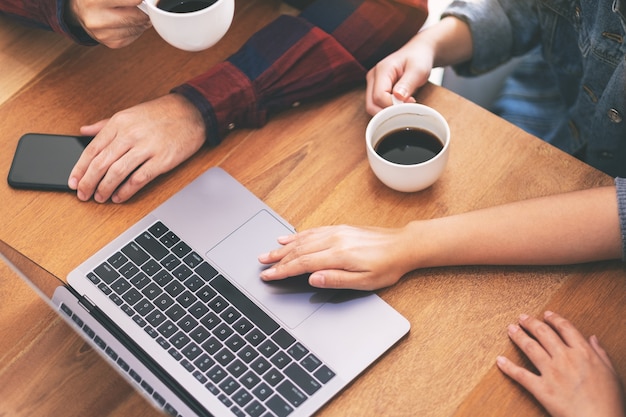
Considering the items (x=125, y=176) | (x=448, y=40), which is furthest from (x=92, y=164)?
(x=448, y=40)

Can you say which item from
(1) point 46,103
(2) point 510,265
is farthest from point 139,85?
(2) point 510,265

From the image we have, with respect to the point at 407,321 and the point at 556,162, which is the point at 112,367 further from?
the point at 556,162

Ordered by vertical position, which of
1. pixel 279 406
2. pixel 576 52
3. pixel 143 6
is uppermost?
pixel 143 6

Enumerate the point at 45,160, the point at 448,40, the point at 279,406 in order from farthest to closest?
the point at 448,40 < the point at 45,160 < the point at 279,406

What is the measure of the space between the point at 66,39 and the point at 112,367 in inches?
23.9

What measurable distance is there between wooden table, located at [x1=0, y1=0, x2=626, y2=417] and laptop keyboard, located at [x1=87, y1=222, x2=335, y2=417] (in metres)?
0.05

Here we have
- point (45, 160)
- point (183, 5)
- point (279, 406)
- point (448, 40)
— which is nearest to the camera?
point (279, 406)

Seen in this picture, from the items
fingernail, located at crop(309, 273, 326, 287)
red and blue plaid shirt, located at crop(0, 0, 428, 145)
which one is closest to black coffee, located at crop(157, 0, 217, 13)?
red and blue plaid shirt, located at crop(0, 0, 428, 145)

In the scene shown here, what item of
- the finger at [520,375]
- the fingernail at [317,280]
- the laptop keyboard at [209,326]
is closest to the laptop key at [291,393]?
the laptop keyboard at [209,326]

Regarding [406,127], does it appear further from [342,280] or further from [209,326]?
[209,326]

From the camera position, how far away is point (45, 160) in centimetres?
104

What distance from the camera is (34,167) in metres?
1.03

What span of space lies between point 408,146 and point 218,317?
34cm

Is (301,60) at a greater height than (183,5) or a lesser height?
lesser
